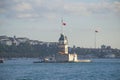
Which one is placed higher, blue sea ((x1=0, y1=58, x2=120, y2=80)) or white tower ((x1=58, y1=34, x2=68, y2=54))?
white tower ((x1=58, y1=34, x2=68, y2=54))

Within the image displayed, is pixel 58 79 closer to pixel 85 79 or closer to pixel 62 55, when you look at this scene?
pixel 85 79

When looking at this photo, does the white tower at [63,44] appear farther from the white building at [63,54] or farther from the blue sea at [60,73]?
the blue sea at [60,73]

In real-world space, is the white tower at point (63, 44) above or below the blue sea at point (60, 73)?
above

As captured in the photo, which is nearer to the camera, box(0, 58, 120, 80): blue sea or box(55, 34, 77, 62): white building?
box(0, 58, 120, 80): blue sea

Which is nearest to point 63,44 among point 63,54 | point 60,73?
point 63,54

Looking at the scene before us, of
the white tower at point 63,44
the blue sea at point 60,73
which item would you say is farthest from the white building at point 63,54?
the blue sea at point 60,73

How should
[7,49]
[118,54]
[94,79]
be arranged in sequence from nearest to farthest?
[94,79], [7,49], [118,54]

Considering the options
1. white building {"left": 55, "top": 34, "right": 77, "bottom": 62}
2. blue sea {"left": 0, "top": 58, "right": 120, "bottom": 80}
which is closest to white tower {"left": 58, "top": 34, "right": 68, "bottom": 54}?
white building {"left": 55, "top": 34, "right": 77, "bottom": 62}

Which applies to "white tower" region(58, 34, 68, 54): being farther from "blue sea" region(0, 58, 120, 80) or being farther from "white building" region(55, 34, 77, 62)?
"blue sea" region(0, 58, 120, 80)

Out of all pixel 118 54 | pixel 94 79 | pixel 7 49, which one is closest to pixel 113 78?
pixel 94 79

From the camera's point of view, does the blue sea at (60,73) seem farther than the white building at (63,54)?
No

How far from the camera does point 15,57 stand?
463 feet

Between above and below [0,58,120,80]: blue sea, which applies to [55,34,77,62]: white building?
above

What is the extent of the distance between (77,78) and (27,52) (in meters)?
99.6
